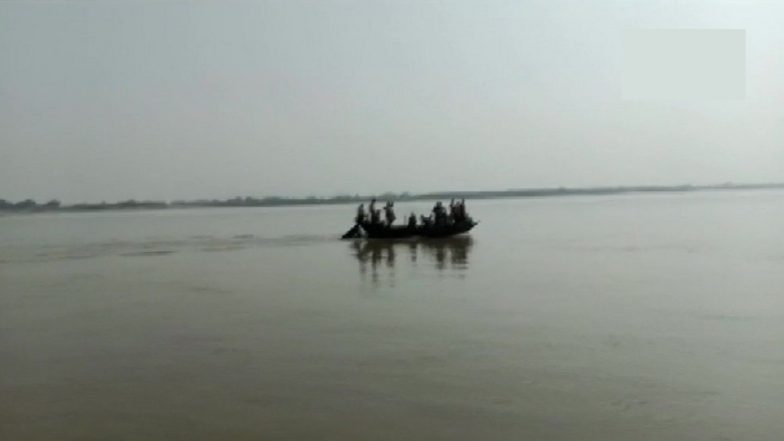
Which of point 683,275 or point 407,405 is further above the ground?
point 683,275

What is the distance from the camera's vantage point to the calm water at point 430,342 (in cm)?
296

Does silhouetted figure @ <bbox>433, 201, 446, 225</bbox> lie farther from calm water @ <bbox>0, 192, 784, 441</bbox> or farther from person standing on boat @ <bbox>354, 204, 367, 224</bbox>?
person standing on boat @ <bbox>354, 204, 367, 224</bbox>

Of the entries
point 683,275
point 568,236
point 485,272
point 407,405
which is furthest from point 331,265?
point 407,405

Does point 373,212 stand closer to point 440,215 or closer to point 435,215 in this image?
point 440,215

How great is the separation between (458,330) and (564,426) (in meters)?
1.25

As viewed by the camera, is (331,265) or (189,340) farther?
(331,265)

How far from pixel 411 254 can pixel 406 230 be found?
50 cm

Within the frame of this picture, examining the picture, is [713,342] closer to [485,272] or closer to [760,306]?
[760,306]

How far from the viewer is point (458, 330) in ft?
13.2

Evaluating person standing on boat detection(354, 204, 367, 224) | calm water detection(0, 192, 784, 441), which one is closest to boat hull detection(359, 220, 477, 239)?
person standing on boat detection(354, 204, 367, 224)

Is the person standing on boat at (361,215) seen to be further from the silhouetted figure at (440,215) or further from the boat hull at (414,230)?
the silhouetted figure at (440,215)

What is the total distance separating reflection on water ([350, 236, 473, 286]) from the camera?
6.31 meters

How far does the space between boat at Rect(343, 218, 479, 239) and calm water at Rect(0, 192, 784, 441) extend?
0.64 metres

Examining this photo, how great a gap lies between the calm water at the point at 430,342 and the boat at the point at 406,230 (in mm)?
643
